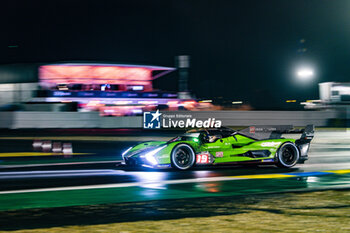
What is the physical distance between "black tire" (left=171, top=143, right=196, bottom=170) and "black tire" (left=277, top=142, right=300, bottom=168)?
2.21 metres

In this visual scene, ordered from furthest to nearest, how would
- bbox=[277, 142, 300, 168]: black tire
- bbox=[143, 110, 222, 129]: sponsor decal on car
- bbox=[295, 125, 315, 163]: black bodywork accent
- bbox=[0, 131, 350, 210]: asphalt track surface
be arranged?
bbox=[143, 110, 222, 129]: sponsor decal on car, bbox=[295, 125, 315, 163]: black bodywork accent, bbox=[277, 142, 300, 168]: black tire, bbox=[0, 131, 350, 210]: asphalt track surface

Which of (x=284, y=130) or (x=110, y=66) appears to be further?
(x=110, y=66)

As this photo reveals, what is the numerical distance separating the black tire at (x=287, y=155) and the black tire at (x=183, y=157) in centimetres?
221

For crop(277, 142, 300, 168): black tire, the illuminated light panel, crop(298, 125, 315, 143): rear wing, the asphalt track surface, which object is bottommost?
the asphalt track surface

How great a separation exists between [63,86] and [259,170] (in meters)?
54.0

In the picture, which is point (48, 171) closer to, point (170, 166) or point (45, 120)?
point (170, 166)

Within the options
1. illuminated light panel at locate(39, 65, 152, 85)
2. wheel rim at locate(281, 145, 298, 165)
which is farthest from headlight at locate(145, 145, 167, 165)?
illuminated light panel at locate(39, 65, 152, 85)

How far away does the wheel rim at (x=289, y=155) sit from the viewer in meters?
11.5

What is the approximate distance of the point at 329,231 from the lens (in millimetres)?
5055

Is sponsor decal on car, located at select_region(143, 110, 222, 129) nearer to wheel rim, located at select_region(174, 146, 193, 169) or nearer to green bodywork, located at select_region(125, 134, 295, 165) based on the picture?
green bodywork, located at select_region(125, 134, 295, 165)

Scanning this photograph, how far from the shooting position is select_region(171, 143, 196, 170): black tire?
35.2ft

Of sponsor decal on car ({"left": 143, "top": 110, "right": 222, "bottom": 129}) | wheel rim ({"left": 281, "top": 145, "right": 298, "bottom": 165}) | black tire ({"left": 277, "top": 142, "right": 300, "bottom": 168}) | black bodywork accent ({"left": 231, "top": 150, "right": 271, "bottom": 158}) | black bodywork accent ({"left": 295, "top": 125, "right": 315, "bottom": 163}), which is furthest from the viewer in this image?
sponsor decal on car ({"left": 143, "top": 110, "right": 222, "bottom": 129})

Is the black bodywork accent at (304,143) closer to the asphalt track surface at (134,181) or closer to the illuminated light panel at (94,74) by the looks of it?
the asphalt track surface at (134,181)

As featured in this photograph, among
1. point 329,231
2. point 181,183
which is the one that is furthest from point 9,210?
point 329,231
